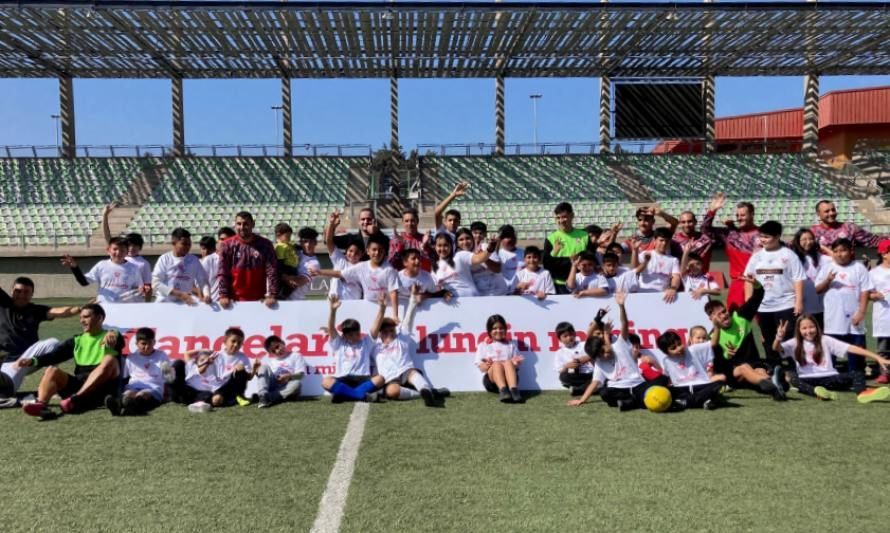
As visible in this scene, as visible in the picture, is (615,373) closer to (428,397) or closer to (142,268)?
(428,397)

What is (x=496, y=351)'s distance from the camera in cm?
750

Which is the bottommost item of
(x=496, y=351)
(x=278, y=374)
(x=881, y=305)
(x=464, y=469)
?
(x=464, y=469)

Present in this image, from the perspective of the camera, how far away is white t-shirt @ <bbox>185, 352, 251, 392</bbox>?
7.06 m

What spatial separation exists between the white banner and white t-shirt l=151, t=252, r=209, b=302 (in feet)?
0.98

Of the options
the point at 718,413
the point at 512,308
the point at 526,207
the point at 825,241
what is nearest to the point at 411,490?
Answer: the point at 718,413

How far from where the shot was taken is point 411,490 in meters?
4.33

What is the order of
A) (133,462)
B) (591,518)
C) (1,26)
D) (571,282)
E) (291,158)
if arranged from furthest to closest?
1. (291,158)
2. (1,26)
3. (571,282)
4. (133,462)
5. (591,518)

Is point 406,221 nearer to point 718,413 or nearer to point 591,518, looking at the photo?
point 718,413

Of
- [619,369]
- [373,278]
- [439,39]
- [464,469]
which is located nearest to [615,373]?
[619,369]

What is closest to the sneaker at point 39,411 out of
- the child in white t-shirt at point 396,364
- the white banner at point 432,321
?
the white banner at point 432,321

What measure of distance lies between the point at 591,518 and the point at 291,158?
96.5ft

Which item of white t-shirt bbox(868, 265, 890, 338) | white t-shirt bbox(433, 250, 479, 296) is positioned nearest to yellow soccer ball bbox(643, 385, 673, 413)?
white t-shirt bbox(433, 250, 479, 296)

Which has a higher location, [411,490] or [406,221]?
[406,221]

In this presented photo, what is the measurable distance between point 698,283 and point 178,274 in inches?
243
